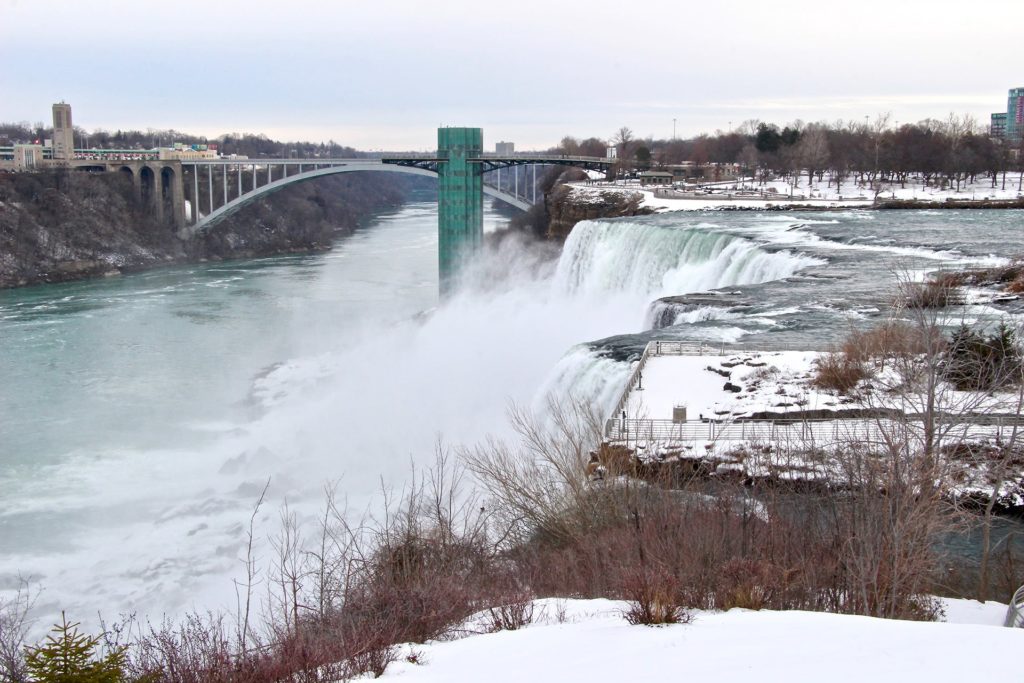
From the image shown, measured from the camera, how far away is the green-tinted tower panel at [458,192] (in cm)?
3362

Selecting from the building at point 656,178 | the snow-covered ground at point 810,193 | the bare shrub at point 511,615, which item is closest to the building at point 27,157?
the snow-covered ground at point 810,193

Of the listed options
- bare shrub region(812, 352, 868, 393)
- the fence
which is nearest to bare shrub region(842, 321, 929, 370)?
bare shrub region(812, 352, 868, 393)

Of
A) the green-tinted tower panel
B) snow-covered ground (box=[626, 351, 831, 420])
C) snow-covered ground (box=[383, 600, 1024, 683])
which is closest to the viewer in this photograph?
snow-covered ground (box=[383, 600, 1024, 683])

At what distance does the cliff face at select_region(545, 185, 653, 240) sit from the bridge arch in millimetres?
2066

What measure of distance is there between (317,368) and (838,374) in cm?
1471

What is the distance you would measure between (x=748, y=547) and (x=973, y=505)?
275cm

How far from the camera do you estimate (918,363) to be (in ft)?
32.4

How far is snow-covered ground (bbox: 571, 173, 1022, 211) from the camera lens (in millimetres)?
30909

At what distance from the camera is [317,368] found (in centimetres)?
2292

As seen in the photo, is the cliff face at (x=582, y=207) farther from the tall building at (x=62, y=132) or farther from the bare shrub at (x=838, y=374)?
the tall building at (x=62, y=132)

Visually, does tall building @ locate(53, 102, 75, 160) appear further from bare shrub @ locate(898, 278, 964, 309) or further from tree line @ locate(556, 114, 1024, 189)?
bare shrub @ locate(898, 278, 964, 309)

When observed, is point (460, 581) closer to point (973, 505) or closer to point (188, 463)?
point (973, 505)

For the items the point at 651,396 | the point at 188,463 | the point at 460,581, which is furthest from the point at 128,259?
the point at 460,581

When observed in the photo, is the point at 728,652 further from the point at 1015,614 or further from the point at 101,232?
the point at 101,232
